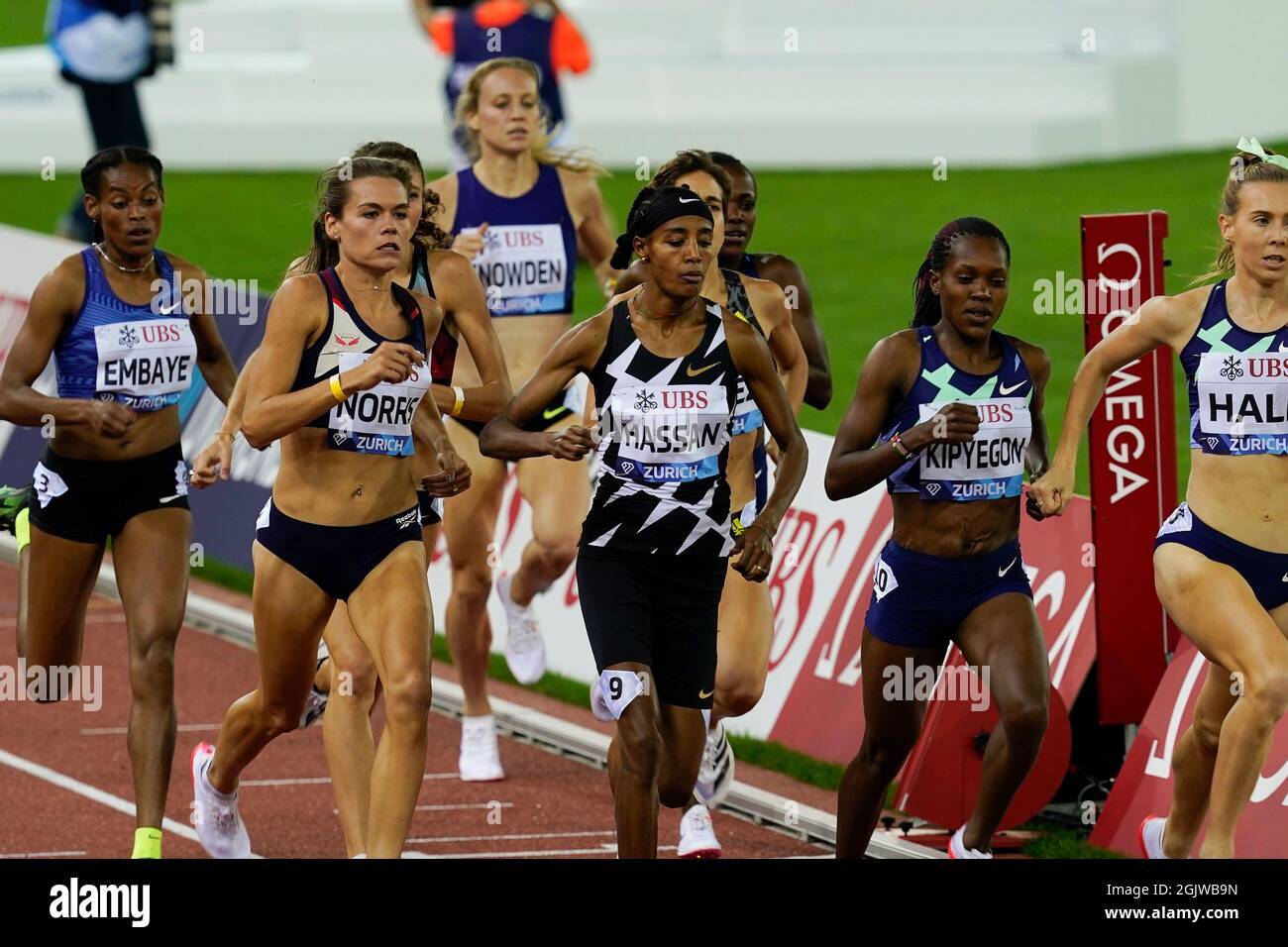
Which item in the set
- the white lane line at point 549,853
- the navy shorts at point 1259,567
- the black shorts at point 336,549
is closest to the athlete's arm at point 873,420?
the navy shorts at point 1259,567

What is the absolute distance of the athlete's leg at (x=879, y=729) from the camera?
834cm

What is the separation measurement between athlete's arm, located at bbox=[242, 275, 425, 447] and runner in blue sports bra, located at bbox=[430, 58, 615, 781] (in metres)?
2.84

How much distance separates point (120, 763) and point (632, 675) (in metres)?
4.27

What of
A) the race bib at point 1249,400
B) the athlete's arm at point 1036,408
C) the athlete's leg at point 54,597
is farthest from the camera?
the athlete's leg at point 54,597

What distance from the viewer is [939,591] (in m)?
8.31

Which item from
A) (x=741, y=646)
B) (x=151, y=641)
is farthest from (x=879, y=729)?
(x=151, y=641)

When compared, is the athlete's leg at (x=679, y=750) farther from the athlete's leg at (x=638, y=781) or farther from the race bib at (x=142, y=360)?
the race bib at (x=142, y=360)

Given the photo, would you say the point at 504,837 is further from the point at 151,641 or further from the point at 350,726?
the point at 151,641

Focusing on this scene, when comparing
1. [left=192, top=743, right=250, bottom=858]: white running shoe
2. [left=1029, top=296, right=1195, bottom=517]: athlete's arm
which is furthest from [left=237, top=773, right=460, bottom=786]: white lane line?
[left=1029, top=296, right=1195, bottom=517]: athlete's arm

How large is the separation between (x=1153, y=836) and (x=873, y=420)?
1.91 meters

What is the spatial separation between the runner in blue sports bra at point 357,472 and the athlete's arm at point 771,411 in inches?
39.5

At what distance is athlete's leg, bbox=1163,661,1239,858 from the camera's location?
8320 millimetres

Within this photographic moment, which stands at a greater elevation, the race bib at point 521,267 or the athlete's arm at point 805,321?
the race bib at point 521,267
